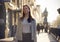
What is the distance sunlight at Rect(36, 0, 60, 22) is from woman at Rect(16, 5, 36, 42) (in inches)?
15.5

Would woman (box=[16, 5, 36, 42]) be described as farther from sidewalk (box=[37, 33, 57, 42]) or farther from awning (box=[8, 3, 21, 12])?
sidewalk (box=[37, 33, 57, 42])

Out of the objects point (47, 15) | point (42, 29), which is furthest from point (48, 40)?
point (47, 15)

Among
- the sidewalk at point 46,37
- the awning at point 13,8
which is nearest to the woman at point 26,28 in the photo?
the awning at point 13,8

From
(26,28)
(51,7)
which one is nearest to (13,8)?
(26,28)

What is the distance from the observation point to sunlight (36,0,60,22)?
71.8 inches

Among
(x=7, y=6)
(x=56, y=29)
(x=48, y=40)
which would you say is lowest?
(x=48, y=40)

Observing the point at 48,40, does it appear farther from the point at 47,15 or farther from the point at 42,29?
the point at 47,15

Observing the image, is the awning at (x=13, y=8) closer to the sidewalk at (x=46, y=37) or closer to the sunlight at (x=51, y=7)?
the sunlight at (x=51, y=7)

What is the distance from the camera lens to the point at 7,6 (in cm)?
173

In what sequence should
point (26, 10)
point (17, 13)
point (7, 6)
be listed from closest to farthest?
point (26, 10) < point (17, 13) < point (7, 6)

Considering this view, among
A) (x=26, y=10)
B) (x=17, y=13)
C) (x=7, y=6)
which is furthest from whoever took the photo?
(x=7, y=6)

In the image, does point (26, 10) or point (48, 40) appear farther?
point (48, 40)

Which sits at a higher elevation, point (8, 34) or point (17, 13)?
point (17, 13)

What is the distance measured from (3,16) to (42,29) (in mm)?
430
